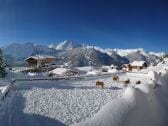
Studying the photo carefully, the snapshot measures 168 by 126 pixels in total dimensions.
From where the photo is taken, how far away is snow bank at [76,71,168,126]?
2893 mm

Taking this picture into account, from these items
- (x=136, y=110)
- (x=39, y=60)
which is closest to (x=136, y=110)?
(x=136, y=110)

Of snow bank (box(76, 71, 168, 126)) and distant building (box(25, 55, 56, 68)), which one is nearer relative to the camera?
snow bank (box(76, 71, 168, 126))

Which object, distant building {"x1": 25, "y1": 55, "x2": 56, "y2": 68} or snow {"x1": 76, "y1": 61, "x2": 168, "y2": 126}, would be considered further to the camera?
distant building {"x1": 25, "y1": 55, "x2": 56, "y2": 68}

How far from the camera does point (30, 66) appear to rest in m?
69.4

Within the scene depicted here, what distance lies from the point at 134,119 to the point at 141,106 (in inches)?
16.5

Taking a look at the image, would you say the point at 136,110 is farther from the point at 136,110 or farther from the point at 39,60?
the point at 39,60

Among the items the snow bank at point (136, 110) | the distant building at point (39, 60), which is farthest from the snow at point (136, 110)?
the distant building at point (39, 60)

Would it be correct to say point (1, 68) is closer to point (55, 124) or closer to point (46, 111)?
point (46, 111)

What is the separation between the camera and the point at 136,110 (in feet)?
11.5

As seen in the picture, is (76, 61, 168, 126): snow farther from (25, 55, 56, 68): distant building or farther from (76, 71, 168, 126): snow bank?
(25, 55, 56, 68): distant building

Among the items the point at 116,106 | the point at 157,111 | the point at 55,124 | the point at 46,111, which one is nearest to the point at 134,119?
the point at 116,106

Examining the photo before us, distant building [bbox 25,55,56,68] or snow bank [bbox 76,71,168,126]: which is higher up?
distant building [bbox 25,55,56,68]

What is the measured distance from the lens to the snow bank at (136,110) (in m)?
2.89

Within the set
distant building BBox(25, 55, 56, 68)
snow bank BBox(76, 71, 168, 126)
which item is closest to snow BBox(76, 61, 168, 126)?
snow bank BBox(76, 71, 168, 126)
